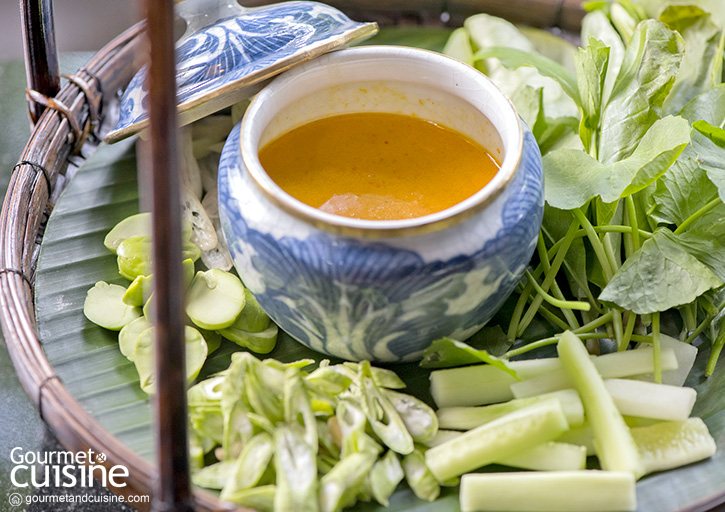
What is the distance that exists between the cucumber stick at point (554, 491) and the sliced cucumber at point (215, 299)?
41cm

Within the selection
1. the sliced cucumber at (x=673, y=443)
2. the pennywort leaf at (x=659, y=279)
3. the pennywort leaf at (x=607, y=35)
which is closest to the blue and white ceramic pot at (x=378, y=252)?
the pennywort leaf at (x=659, y=279)

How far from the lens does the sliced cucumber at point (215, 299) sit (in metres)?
1.06

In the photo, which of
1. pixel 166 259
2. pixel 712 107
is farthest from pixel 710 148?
pixel 166 259

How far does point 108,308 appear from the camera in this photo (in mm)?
1106

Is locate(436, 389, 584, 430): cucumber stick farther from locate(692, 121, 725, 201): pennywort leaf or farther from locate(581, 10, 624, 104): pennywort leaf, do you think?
locate(581, 10, 624, 104): pennywort leaf

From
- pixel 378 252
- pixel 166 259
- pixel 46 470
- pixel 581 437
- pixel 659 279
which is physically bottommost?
pixel 46 470

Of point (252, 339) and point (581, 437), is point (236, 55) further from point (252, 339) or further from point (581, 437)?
point (581, 437)

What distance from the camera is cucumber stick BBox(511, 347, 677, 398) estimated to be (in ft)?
3.20

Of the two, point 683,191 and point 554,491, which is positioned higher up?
point 683,191

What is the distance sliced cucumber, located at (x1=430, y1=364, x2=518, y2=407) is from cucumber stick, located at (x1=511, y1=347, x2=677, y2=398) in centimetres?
2

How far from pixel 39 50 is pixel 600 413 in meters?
1.05

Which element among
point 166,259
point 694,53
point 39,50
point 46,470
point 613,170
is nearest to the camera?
point 166,259

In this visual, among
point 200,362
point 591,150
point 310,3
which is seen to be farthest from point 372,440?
point 310,3

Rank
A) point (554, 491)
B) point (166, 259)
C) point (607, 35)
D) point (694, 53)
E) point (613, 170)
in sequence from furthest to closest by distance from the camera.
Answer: point (607, 35) → point (694, 53) → point (613, 170) → point (554, 491) → point (166, 259)
